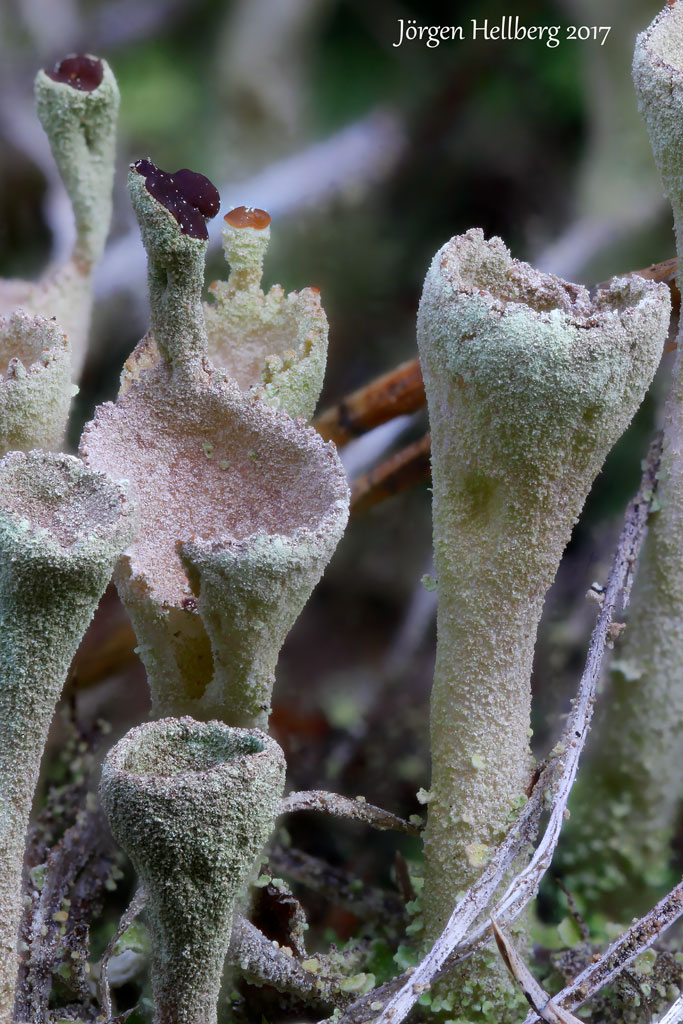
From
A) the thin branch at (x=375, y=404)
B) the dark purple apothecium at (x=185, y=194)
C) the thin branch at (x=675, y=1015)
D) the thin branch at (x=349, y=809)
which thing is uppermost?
the dark purple apothecium at (x=185, y=194)

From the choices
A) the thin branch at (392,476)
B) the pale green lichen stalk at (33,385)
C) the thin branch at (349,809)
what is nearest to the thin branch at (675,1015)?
the thin branch at (349,809)

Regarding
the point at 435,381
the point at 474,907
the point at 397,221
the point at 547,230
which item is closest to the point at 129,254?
the point at 397,221

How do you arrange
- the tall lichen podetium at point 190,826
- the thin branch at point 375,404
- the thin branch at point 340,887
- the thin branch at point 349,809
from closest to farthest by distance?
the tall lichen podetium at point 190,826
the thin branch at point 349,809
the thin branch at point 340,887
the thin branch at point 375,404

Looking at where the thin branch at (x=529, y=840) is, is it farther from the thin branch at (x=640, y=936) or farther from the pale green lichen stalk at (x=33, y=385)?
the pale green lichen stalk at (x=33, y=385)

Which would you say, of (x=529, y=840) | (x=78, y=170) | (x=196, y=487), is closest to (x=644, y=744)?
(x=529, y=840)

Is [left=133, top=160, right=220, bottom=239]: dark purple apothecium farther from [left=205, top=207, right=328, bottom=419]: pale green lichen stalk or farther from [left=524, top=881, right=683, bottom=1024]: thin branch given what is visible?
[left=524, top=881, right=683, bottom=1024]: thin branch
